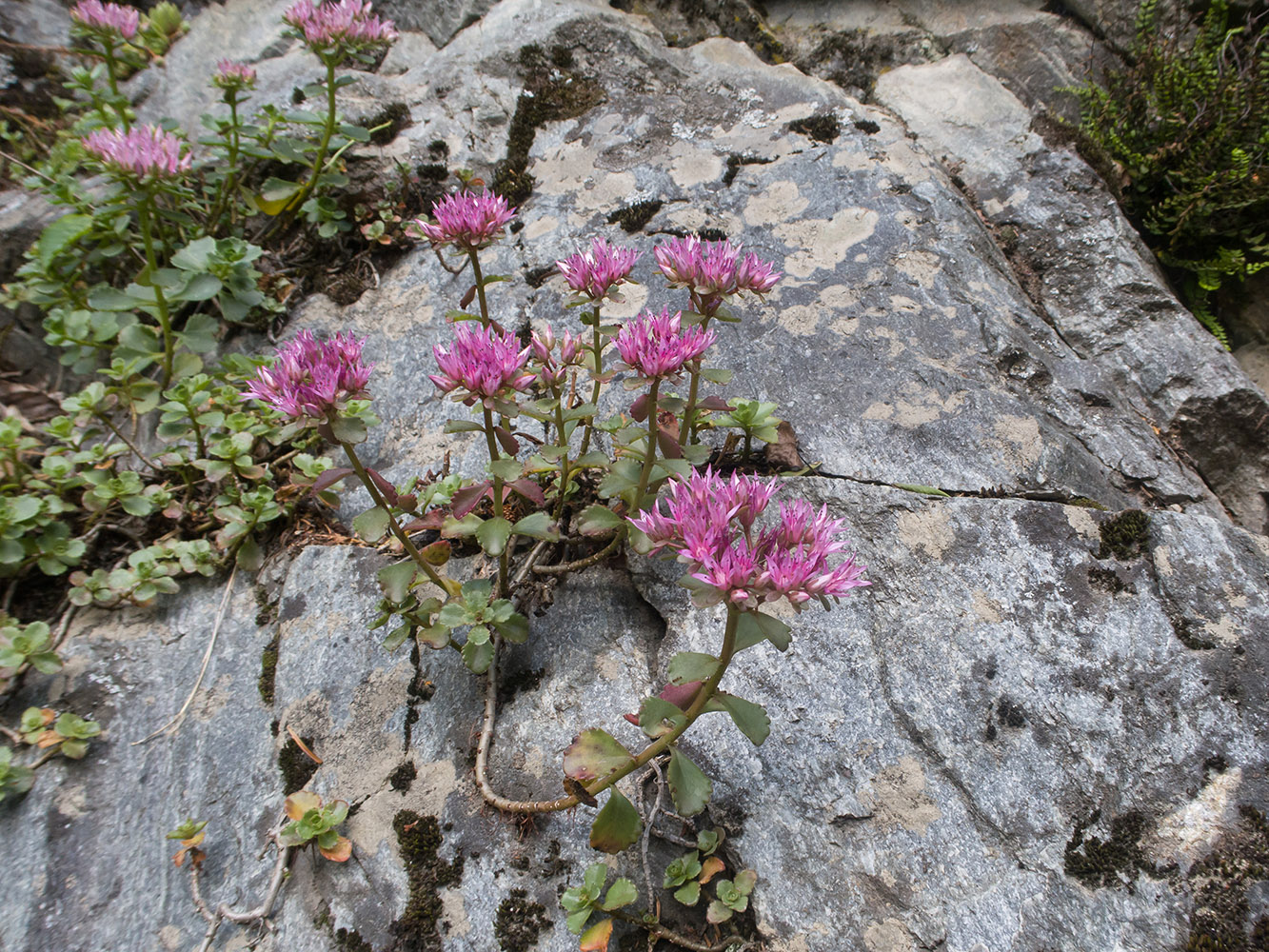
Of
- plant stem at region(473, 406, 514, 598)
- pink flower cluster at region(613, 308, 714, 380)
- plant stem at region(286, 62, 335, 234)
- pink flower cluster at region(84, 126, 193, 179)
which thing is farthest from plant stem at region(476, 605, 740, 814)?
plant stem at region(286, 62, 335, 234)

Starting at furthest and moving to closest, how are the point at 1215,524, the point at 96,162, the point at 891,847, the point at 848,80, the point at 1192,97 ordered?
the point at 848,80 → the point at 1192,97 → the point at 96,162 → the point at 1215,524 → the point at 891,847

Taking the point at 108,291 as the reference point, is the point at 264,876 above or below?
below

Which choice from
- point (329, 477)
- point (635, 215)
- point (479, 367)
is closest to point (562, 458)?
point (479, 367)

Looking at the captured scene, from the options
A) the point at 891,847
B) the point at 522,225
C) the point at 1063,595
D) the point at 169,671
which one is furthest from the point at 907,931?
the point at 522,225

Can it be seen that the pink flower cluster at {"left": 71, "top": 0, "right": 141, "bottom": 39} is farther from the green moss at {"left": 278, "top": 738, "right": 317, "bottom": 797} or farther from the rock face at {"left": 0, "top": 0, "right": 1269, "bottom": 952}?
the green moss at {"left": 278, "top": 738, "right": 317, "bottom": 797}

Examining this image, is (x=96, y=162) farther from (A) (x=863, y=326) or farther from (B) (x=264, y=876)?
(A) (x=863, y=326)
